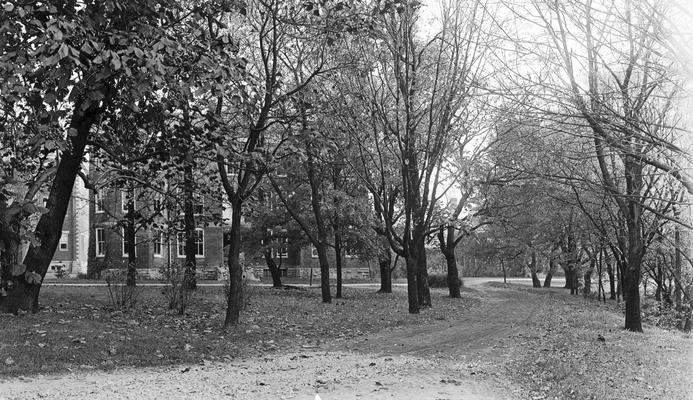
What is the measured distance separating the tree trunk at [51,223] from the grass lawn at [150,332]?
0.45 meters

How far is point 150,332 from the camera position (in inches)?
411

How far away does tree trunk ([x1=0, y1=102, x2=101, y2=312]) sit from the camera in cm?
1111

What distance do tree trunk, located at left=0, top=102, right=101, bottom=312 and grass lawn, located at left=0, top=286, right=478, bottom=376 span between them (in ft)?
1.47

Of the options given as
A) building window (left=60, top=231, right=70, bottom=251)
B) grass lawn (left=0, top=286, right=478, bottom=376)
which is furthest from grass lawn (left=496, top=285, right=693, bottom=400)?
building window (left=60, top=231, right=70, bottom=251)

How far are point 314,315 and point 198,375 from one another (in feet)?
27.0

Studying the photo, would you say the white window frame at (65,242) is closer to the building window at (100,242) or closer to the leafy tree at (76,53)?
the building window at (100,242)

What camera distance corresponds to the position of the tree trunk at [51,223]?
11.1 m

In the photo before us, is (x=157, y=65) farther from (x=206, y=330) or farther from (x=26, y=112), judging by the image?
(x=206, y=330)

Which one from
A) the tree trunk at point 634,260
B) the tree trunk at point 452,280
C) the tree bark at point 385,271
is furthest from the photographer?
the tree bark at point 385,271

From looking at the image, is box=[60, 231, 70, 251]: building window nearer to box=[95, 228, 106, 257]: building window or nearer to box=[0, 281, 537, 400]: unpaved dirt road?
box=[95, 228, 106, 257]: building window

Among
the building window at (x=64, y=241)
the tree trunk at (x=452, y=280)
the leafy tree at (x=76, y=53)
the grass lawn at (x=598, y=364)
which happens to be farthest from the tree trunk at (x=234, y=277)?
the building window at (x=64, y=241)

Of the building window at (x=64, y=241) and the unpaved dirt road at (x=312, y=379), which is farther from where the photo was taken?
the building window at (x=64, y=241)

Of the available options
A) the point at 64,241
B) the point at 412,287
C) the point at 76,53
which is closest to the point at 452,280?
the point at 412,287

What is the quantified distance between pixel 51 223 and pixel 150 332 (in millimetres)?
3068
